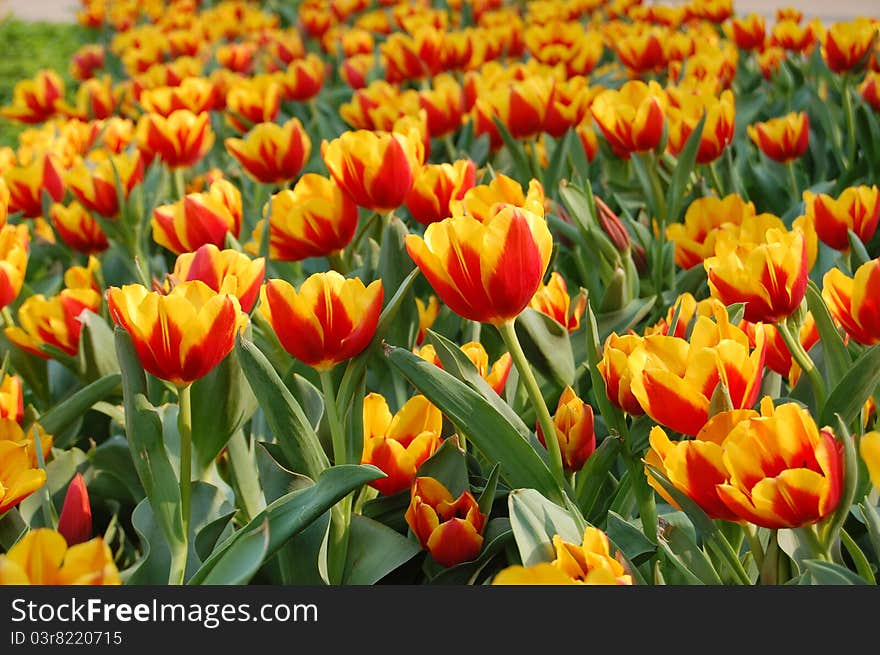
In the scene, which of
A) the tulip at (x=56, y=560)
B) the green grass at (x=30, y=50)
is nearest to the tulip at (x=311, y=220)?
the tulip at (x=56, y=560)

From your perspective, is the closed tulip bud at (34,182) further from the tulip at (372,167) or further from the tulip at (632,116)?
the tulip at (632,116)

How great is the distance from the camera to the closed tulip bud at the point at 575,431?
3.33 feet

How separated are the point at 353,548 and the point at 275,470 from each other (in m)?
0.10

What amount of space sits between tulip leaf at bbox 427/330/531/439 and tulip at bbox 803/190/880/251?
21.9 inches

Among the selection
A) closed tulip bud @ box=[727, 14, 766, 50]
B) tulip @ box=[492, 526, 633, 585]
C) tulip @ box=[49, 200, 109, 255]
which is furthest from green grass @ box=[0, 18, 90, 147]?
tulip @ box=[492, 526, 633, 585]

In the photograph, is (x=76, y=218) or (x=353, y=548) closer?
(x=353, y=548)

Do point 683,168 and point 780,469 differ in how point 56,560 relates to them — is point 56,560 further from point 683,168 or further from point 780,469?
point 683,168

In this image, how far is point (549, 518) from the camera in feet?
2.80

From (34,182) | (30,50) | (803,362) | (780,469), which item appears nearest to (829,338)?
(803,362)

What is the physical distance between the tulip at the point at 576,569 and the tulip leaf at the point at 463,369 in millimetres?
232

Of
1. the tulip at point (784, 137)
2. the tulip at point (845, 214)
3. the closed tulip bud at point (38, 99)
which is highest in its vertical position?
the tulip at point (845, 214)

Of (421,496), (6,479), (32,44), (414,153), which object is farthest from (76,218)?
(32,44)

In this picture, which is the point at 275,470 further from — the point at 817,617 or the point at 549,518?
the point at 817,617

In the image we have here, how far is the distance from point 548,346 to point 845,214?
45 cm
